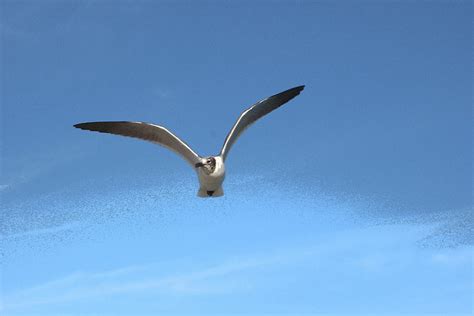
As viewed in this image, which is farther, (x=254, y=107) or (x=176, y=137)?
(x=254, y=107)

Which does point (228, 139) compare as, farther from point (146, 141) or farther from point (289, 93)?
point (289, 93)

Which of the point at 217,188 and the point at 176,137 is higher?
the point at 176,137

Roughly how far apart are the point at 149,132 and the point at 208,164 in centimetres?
149

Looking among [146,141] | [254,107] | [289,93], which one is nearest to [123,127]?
[146,141]

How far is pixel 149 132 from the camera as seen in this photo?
13594mm

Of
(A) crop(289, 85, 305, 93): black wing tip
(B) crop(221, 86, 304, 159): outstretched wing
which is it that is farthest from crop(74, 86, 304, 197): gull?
(A) crop(289, 85, 305, 93): black wing tip

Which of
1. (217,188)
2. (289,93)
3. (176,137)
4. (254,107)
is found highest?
(289,93)

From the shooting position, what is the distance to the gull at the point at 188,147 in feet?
42.4

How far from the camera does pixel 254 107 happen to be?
14305 millimetres

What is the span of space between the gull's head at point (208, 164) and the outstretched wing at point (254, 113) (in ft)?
0.92

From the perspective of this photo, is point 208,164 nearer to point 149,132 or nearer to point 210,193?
point 210,193

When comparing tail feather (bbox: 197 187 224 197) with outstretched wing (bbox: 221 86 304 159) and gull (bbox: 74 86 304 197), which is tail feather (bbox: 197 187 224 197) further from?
outstretched wing (bbox: 221 86 304 159)

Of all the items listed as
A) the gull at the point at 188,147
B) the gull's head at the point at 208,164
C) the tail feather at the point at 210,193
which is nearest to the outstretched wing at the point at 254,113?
the gull at the point at 188,147

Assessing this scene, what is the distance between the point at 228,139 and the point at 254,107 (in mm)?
1148
